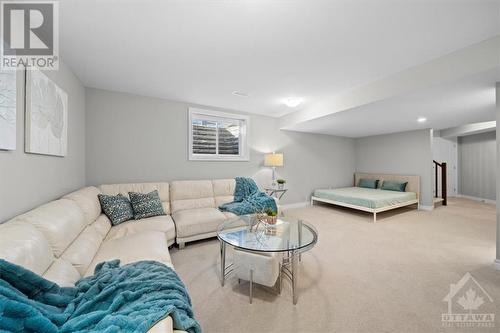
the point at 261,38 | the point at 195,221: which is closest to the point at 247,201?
the point at 195,221

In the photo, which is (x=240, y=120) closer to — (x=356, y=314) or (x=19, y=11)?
(x=19, y=11)

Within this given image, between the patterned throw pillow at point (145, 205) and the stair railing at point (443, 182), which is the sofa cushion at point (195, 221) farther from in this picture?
the stair railing at point (443, 182)

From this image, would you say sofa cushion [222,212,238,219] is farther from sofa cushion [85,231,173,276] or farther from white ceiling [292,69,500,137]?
white ceiling [292,69,500,137]

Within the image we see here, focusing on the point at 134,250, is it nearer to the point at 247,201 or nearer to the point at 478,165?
the point at 247,201

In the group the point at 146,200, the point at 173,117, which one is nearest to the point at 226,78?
the point at 173,117

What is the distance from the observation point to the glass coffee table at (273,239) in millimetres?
1715

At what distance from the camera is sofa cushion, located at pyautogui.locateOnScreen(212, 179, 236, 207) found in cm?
372

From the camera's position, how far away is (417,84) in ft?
7.64

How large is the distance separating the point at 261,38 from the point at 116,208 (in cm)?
265

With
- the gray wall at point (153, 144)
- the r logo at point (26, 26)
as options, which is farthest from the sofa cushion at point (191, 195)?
the r logo at point (26, 26)

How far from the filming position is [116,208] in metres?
2.53

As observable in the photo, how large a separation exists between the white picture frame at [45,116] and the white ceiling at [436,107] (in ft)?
12.5

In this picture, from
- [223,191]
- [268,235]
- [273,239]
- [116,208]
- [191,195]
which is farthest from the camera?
[223,191]

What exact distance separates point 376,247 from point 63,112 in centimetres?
430
